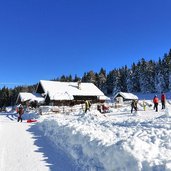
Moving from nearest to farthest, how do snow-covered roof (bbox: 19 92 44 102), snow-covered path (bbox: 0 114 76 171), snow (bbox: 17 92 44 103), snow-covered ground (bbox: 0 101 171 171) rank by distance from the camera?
snow-covered ground (bbox: 0 101 171 171) → snow-covered path (bbox: 0 114 76 171) → snow (bbox: 17 92 44 103) → snow-covered roof (bbox: 19 92 44 102)

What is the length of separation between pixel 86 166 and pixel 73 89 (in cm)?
4808

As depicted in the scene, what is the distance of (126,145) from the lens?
7.27 metres

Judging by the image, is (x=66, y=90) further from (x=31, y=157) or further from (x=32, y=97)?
(x=31, y=157)

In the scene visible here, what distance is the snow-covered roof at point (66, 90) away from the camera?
166 feet

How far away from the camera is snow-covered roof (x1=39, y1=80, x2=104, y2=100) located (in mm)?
50719

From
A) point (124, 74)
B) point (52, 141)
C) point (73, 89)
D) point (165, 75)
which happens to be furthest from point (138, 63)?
point (52, 141)

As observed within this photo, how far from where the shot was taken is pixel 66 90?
53812 millimetres

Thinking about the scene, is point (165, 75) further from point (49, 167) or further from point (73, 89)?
point (49, 167)

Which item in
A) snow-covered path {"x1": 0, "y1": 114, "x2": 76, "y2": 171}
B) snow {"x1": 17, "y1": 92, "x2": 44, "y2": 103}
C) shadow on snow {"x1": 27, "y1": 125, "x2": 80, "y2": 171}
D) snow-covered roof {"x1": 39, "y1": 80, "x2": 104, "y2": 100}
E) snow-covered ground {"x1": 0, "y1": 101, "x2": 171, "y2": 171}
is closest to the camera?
snow-covered ground {"x1": 0, "y1": 101, "x2": 171, "y2": 171}

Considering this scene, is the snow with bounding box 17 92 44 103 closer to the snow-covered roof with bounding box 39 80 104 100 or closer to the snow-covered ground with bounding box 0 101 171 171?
the snow-covered roof with bounding box 39 80 104 100

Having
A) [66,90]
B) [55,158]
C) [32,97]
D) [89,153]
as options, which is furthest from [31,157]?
[32,97]

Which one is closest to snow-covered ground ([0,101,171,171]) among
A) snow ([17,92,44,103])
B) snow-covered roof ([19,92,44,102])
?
snow ([17,92,44,103])

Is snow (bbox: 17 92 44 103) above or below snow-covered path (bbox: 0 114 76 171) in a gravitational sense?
above

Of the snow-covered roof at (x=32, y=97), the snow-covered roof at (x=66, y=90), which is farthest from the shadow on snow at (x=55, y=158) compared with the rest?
the snow-covered roof at (x=32, y=97)
